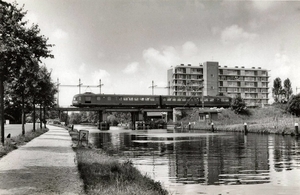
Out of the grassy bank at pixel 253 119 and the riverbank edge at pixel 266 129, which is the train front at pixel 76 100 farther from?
the riverbank edge at pixel 266 129

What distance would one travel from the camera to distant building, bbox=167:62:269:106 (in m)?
124

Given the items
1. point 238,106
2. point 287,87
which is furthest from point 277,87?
point 238,106

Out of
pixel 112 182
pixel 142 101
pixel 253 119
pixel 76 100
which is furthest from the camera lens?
pixel 142 101

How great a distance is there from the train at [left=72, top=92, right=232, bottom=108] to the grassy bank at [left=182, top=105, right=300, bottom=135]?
12.3ft

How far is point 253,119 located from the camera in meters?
74.6

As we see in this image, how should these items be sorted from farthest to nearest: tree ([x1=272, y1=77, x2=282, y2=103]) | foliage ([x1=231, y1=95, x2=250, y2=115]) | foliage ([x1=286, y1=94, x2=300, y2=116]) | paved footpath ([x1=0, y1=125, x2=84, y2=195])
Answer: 1. tree ([x1=272, y1=77, x2=282, y2=103])
2. foliage ([x1=231, y1=95, x2=250, y2=115])
3. foliage ([x1=286, y1=94, x2=300, y2=116])
4. paved footpath ([x1=0, y1=125, x2=84, y2=195])

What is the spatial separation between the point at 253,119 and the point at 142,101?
2341 centimetres

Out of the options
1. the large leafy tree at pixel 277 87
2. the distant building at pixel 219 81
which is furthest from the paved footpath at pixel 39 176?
the distant building at pixel 219 81

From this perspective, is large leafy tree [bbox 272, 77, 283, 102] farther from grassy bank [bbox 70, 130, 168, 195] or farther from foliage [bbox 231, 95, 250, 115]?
grassy bank [bbox 70, 130, 168, 195]

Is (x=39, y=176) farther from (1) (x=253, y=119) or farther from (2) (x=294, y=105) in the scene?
(1) (x=253, y=119)

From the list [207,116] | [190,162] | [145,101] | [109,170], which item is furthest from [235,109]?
[109,170]

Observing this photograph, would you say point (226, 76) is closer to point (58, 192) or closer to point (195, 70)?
point (195, 70)

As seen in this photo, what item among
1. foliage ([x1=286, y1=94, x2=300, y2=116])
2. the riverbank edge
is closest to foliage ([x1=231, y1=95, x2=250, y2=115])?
foliage ([x1=286, y1=94, x2=300, y2=116])

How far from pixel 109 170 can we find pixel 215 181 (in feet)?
11.8
